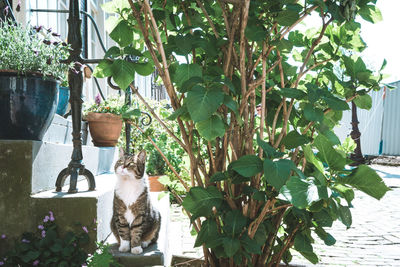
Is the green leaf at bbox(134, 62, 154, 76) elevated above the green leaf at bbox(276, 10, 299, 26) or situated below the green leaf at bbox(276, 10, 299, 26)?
below

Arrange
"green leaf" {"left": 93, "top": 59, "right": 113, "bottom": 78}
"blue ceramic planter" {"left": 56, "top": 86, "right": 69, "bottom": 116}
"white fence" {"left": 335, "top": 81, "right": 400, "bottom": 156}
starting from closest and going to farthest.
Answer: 1. "green leaf" {"left": 93, "top": 59, "right": 113, "bottom": 78}
2. "blue ceramic planter" {"left": 56, "top": 86, "right": 69, "bottom": 116}
3. "white fence" {"left": 335, "top": 81, "right": 400, "bottom": 156}

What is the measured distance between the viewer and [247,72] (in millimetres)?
1545

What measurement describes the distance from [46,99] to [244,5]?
1.41 metres

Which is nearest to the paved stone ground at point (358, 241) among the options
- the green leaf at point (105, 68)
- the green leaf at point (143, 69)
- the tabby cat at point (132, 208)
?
the tabby cat at point (132, 208)

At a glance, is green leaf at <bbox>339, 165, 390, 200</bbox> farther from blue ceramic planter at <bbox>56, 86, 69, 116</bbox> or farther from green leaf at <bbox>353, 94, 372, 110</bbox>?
blue ceramic planter at <bbox>56, 86, 69, 116</bbox>

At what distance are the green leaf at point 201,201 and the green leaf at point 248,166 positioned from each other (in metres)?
0.19

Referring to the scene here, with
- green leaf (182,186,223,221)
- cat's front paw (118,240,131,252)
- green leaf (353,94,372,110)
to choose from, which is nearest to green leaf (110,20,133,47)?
green leaf (182,186,223,221)

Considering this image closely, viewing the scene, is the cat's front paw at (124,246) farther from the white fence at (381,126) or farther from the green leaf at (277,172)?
the white fence at (381,126)

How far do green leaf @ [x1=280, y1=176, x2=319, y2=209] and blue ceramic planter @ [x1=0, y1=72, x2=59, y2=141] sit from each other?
5.36ft

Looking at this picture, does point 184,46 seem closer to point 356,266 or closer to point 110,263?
point 110,263

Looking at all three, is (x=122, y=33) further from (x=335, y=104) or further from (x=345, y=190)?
(x=345, y=190)

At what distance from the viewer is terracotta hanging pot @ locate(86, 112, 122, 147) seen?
4172 mm

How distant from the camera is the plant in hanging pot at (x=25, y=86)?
6.47ft

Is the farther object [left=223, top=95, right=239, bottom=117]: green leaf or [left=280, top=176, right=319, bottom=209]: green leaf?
[left=223, top=95, right=239, bottom=117]: green leaf
